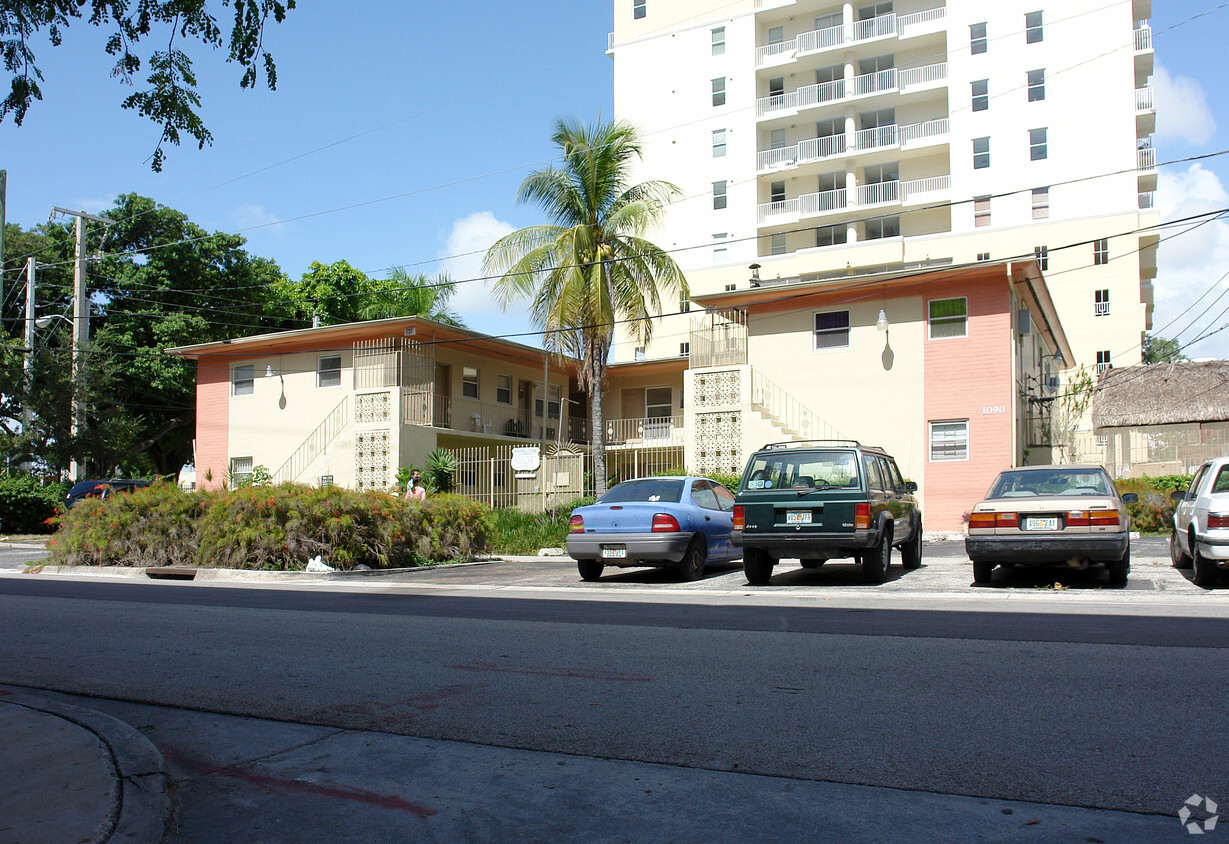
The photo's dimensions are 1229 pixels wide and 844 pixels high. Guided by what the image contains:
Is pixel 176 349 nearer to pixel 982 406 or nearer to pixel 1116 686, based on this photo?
pixel 982 406

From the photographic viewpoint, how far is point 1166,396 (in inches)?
1109

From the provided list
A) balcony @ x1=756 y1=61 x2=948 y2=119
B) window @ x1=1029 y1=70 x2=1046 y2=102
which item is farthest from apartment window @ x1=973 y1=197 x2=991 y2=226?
balcony @ x1=756 y1=61 x2=948 y2=119

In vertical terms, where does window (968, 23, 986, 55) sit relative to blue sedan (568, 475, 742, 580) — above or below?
above

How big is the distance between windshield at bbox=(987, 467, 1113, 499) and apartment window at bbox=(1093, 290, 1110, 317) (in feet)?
116

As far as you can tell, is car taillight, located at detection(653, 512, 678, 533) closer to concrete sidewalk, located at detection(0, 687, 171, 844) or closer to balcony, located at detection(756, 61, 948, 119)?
concrete sidewalk, located at detection(0, 687, 171, 844)

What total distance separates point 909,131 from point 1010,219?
6495 millimetres

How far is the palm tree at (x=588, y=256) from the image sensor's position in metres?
26.7

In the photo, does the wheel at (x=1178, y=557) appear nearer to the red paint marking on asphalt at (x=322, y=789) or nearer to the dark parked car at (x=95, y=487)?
the red paint marking on asphalt at (x=322, y=789)

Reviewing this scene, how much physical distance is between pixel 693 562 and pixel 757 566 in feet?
4.57

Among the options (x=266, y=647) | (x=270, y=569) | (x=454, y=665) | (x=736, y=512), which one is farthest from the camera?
(x=270, y=569)

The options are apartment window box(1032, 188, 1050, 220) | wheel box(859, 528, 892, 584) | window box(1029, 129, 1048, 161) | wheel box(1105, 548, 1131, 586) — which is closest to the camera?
wheel box(1105, 548, 1131, 586)

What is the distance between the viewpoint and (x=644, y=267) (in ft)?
89.2

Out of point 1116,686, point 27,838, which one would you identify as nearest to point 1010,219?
point 1116,686

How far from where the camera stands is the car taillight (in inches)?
556
